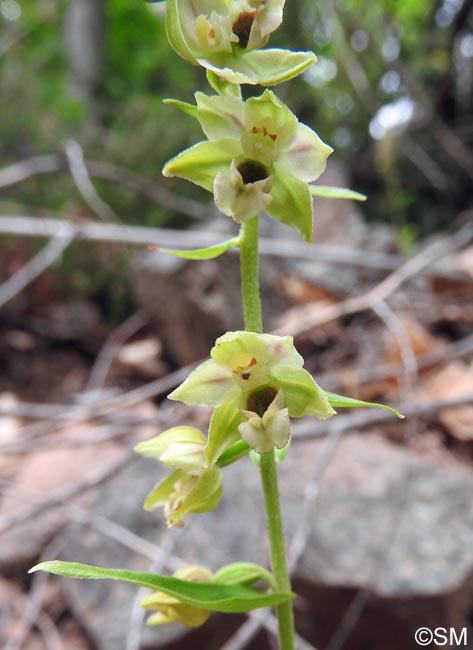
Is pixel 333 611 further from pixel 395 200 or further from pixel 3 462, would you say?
pixel 395 200

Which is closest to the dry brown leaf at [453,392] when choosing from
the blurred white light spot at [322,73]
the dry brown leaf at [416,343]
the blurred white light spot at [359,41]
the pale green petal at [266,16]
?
the dry brown leaf at [416,343]

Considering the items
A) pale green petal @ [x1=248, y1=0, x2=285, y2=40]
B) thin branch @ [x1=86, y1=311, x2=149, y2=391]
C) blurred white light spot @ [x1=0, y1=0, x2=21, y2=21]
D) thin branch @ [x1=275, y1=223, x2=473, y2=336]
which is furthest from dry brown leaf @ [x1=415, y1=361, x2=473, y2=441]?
blurred white light spot @ [x1=0, y1=0, x2=21, y2=21]

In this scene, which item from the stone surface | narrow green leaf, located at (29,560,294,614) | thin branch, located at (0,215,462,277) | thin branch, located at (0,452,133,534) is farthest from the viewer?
thin branch, located at (0,215,462,277)

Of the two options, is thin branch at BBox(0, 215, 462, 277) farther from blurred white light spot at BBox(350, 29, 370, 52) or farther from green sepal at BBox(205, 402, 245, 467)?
blurred white light spot at BBox(350, 29, 370, 52)

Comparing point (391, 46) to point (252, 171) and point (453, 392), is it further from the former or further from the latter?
point (252, 171)

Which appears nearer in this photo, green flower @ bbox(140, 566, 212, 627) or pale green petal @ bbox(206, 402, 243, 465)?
pale green petal @ bbox(206, 402, 243, 465)

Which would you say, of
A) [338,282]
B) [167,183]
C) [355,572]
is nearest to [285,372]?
[355,572]

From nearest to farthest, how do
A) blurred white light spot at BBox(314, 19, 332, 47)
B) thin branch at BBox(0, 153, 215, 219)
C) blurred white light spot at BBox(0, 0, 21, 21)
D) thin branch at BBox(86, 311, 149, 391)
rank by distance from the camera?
thin branch at BBox(86, 311, 149, 391) → thin branch at BBox(0, 153, 215, 219) → blurred white light spot at BBox(314, 19, 332, 47) → blurred white light spot at BBox(0, 0, 21, 21)

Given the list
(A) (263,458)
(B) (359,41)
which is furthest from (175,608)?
(B) (359,41)
